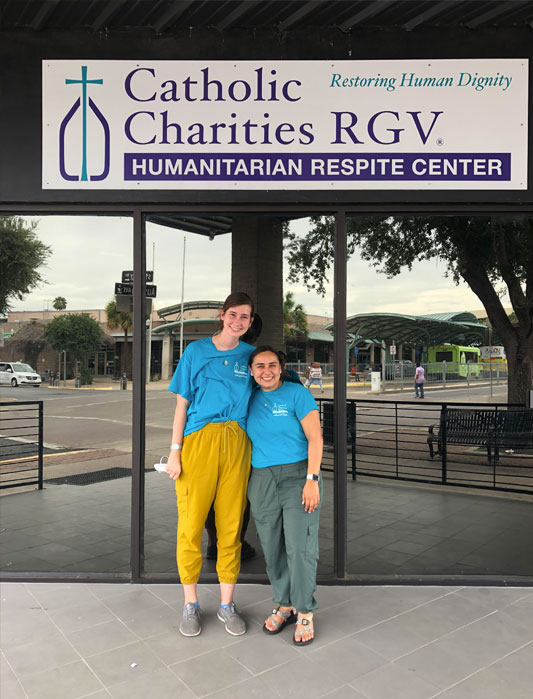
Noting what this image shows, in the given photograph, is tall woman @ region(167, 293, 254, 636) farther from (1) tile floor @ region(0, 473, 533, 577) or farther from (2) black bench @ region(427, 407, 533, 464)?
(2) black bench @ region(427, 407, 533, 464)

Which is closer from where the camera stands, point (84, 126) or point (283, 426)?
point (283, 426)

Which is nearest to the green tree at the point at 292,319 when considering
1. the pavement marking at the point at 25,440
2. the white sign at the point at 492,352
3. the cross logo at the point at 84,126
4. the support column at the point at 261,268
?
the support column at the point at 261,268

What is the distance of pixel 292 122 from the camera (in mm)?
3225

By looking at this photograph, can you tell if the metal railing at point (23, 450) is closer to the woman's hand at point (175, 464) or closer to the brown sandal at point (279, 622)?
the woman's hand at point (175, 464)

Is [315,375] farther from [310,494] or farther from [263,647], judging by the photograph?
[263,647]

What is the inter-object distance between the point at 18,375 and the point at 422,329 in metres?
3.97

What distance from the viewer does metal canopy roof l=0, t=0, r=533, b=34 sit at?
3.06 meters

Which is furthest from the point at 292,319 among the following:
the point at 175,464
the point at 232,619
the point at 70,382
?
the point at 232,619

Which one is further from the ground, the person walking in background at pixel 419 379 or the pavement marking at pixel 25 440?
the person walking in background at pixel 419 379

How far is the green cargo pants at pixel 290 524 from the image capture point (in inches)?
102

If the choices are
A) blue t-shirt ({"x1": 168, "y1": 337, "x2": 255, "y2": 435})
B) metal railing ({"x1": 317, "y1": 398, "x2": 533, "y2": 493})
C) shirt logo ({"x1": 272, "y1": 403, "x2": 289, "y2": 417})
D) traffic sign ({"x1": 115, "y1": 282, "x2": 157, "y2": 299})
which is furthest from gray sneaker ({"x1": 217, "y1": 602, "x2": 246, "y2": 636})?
metal railing ({"x1": 317, "y1": 398, "x2": 533, "y2": 493})

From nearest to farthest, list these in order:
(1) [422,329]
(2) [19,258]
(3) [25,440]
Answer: (2) [19,258]
(1) [422,329]
(3) [25,440]

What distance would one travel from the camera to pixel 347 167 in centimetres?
324

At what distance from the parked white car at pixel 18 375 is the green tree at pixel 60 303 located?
23.5 inches
